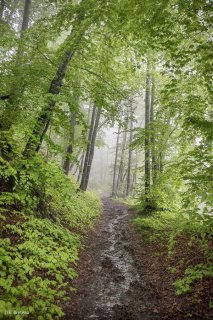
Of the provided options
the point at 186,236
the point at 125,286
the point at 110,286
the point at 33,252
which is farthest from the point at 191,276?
Answer: the point at 33,252

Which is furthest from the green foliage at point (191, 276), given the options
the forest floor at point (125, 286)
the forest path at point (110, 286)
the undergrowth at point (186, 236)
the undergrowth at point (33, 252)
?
the undergrowth at point (33, 252)

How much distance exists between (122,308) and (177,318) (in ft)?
4.01

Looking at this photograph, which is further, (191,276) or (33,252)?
(191,276)

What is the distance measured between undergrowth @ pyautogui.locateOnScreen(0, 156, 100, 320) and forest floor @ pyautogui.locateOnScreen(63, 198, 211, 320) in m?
0.45

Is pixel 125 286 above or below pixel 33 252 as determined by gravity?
below

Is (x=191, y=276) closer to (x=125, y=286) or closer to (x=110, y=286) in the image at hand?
(x=125, y=286)

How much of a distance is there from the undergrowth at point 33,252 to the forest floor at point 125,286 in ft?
1.47

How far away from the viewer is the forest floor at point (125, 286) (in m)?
5.64

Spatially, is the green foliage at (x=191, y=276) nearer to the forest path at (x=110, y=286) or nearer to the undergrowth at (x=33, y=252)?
the forest path at (x=110, y=286)

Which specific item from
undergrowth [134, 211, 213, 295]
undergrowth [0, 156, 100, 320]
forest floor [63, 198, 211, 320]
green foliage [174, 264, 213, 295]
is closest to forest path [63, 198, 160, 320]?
forest floor [63, 198, 211, 320]

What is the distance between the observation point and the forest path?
18.7 ft

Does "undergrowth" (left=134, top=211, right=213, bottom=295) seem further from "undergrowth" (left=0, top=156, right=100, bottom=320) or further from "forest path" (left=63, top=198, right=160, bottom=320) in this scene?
"undergrowth" (left=0, top=156, right=100, bottom=320)

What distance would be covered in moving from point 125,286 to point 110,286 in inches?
16.4

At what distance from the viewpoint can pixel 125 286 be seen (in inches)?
281
